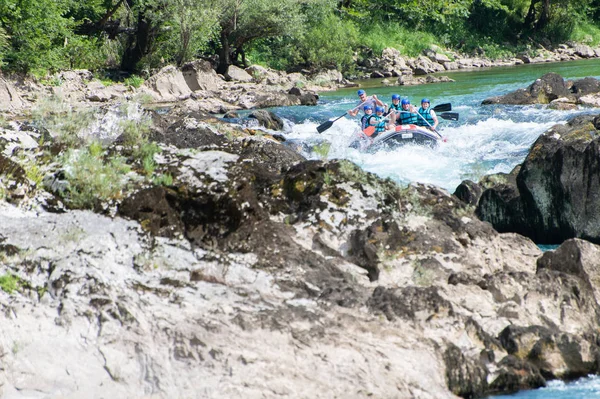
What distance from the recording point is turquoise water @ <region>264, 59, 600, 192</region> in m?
12.9

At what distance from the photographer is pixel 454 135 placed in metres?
16.3

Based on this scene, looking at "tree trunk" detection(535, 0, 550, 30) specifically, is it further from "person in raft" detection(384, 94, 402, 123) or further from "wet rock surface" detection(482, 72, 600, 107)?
"person in raft" detection(384, 94, 402, 123)

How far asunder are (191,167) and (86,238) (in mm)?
1062

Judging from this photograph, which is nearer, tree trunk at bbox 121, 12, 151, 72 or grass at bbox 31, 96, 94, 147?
grass at bbox 31, 96, 94, 147

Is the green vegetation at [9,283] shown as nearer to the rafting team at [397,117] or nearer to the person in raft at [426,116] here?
the rafting team at [397,117]

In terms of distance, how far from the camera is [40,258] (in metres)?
4.54

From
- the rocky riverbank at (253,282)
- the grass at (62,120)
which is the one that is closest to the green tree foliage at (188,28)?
the grass at (62,120)

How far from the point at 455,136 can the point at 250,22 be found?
16567 mm

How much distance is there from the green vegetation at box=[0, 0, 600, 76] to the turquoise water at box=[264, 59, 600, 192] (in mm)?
6284

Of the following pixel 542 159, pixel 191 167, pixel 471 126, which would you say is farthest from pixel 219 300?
pixel 471 126

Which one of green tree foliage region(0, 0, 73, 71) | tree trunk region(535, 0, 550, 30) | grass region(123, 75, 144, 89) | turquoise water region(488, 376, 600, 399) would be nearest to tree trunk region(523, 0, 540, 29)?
tree trunk region(535, 0, 550, 30)

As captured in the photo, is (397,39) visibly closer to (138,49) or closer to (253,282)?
(138,49)

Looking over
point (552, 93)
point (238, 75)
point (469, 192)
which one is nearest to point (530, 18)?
point (238, 75)

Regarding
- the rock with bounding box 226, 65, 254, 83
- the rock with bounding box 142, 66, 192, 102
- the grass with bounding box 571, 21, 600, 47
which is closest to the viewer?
the rock with bounding box 142, 66, 192, 102
